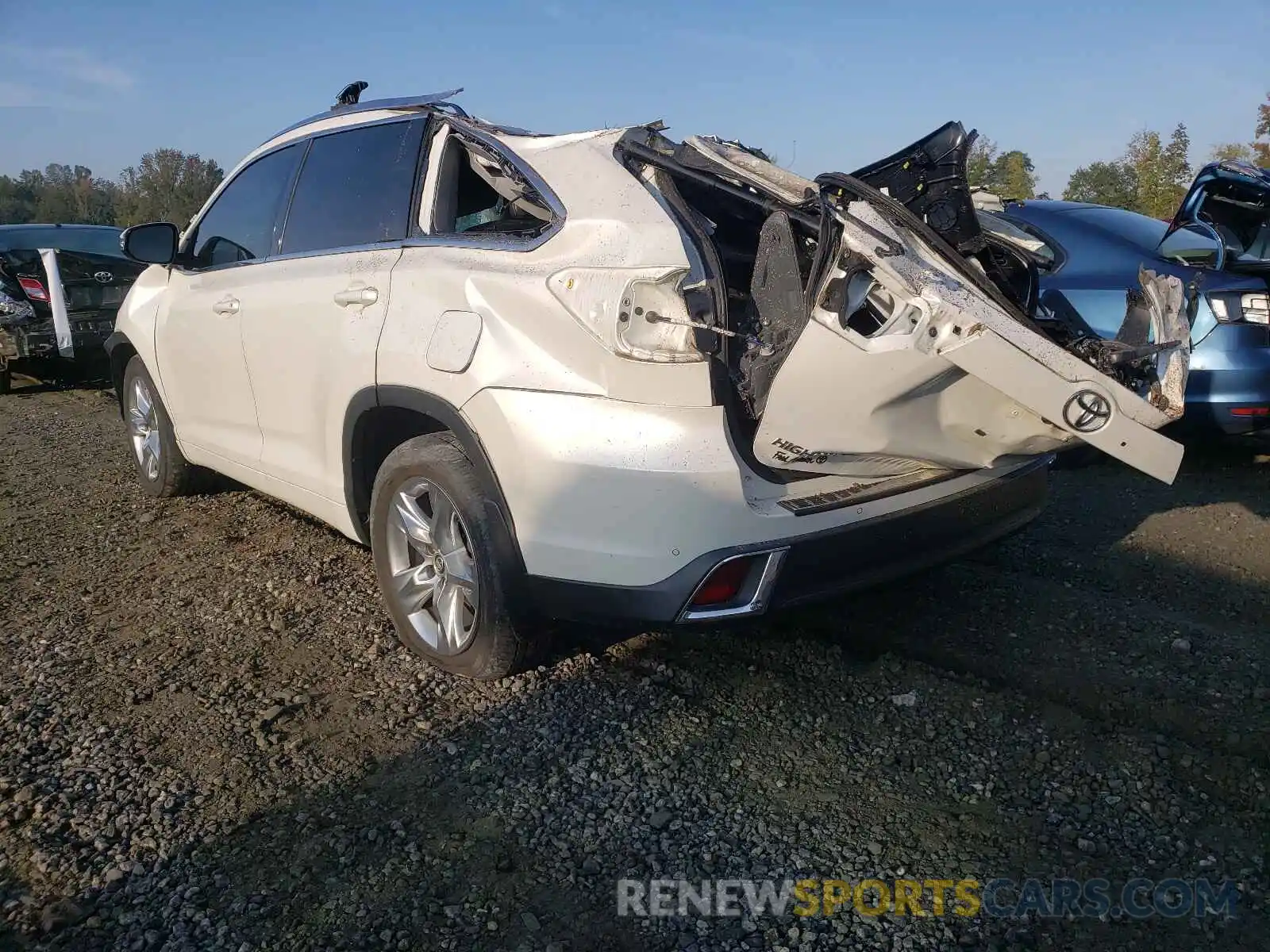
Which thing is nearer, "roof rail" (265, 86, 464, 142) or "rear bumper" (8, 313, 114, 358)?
"roof rail" (265, 86, 464, 142)

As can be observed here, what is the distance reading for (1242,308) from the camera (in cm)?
539

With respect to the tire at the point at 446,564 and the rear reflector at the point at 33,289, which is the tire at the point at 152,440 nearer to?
the tire at the point at 446,564

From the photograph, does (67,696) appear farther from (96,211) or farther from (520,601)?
(96,211)

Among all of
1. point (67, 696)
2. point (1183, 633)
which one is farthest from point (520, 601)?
point (1183, 633)

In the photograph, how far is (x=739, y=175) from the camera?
2.98 meters

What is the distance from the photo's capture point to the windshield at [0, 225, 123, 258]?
9.86 m

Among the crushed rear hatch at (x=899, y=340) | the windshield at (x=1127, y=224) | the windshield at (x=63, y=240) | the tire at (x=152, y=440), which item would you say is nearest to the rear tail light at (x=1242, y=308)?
the windshield at (x=1127, y=224)

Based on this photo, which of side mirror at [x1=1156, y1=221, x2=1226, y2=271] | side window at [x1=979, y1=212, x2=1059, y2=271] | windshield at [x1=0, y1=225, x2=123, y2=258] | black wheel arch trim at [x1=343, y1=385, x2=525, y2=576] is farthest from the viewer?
windshield at [x1=0, y1=225, x2=123, y2=258]

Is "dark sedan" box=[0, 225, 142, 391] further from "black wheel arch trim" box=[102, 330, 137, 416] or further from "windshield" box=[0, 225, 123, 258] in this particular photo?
"black wheel arch trim" box=[102, 330, 137, 416]

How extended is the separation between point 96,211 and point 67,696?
5687 centimetres

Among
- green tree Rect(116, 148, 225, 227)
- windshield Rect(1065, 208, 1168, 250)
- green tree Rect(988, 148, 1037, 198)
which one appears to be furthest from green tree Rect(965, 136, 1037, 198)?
green tree Rect(116, 148, 225, 227)

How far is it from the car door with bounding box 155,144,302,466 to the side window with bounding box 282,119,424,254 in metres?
0.20

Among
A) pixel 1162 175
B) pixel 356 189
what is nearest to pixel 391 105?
pixel 356 189
